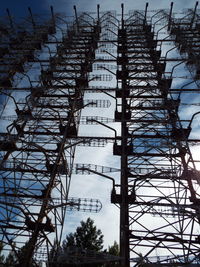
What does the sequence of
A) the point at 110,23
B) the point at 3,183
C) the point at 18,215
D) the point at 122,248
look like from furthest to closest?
the point at 110,23, the point at 3,183, the point at 18,215, the point at 122,248

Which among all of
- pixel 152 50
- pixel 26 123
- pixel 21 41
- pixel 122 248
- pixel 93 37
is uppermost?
pixel 93 37

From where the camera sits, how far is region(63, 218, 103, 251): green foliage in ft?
86.9

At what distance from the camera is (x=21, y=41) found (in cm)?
2642

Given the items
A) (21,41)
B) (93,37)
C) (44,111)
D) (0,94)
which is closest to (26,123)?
(44,111)

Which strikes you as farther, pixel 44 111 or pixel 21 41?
pixel 21 41

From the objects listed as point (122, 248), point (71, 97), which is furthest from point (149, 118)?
point (122, 248)

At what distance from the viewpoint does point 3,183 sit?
1259 centimetres

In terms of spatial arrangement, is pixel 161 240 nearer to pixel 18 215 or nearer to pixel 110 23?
pixel 18 215

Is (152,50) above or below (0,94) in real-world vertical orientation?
above

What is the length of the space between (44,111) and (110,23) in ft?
62.9

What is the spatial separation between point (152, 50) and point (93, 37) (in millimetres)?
7199

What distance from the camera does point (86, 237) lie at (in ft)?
90.2

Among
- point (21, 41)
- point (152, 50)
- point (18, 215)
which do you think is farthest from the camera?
point (21, 41)

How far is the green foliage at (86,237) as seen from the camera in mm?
26500
